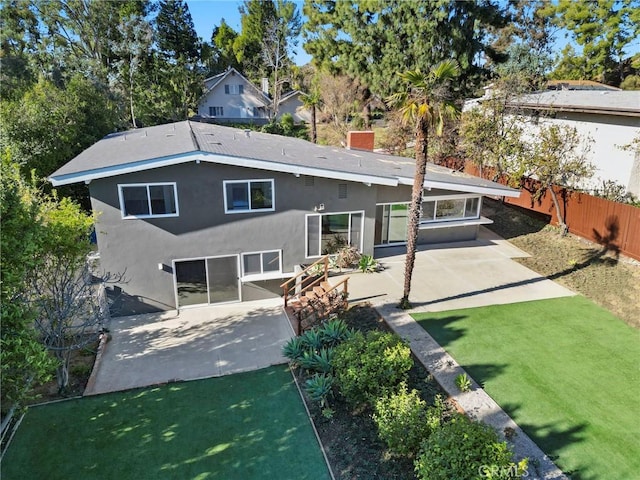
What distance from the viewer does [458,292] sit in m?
14.5

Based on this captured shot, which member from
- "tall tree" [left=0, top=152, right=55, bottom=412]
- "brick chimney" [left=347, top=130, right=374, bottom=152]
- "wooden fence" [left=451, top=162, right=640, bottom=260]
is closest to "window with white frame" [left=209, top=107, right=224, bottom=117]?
"brick chimney" [left=347, top=130, right=374, bottom=152]

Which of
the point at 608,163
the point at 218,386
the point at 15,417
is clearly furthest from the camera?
the point at 608,163

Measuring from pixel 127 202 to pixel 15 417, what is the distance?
6.83m

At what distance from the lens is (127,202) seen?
13.6m

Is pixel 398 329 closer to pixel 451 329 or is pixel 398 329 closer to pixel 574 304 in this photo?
pixel 451 329

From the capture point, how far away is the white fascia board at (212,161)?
12.6 meters

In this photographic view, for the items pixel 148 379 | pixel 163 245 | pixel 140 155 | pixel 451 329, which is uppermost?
pixel 140 155

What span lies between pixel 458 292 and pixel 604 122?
12839 millimetres

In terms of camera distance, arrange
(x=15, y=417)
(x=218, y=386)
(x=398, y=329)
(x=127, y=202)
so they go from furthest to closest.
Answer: (x=127, y=202)
(x=398, y=329)
(x=218, y=386)
(x=15, y=417)

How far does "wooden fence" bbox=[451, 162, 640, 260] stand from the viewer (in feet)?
52.3

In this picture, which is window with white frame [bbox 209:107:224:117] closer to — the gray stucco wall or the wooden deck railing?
the gray stucco wall

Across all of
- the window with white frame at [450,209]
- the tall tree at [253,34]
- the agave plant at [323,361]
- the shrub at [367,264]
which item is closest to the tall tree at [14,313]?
the agave plant at [323,361]

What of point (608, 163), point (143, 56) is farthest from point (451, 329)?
point (143, 56)

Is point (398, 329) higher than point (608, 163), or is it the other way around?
point (608, 163)
